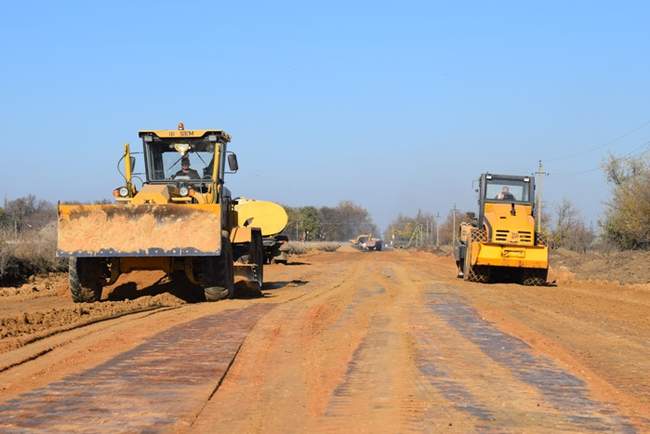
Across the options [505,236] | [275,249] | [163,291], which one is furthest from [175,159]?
[275,249]

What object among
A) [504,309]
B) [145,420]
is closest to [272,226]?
[504,309]

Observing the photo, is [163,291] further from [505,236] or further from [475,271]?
[475,271]

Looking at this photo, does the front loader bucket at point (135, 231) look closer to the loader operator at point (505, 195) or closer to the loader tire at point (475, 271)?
the loader tire at point (475, 271)

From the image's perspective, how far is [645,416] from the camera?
20.7 feet

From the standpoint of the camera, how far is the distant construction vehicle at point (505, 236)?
74.3 feet

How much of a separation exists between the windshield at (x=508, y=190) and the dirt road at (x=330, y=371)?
384 inches

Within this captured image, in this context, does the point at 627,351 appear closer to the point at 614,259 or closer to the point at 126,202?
the point at 126,202

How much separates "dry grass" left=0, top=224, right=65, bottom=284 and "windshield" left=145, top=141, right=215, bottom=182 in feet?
25.5

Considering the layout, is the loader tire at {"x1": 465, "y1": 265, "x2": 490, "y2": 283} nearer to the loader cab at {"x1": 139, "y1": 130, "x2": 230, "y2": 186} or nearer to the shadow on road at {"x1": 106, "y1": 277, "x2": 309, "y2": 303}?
the shadow on road at {"x1": 106, "y1": 277, "x2": 309, "y2": 303}

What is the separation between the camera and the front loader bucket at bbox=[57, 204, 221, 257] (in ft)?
46.0

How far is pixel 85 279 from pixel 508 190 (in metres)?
13.4

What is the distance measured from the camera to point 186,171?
16.6 metres

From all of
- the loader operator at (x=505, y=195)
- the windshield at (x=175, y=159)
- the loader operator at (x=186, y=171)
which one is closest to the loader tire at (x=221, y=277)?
the loader operator at (x=186, y=171)

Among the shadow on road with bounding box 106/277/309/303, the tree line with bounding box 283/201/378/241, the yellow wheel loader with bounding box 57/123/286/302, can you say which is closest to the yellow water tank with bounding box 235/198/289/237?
the yellow wheel loader with bounding box 57/123/286/302
